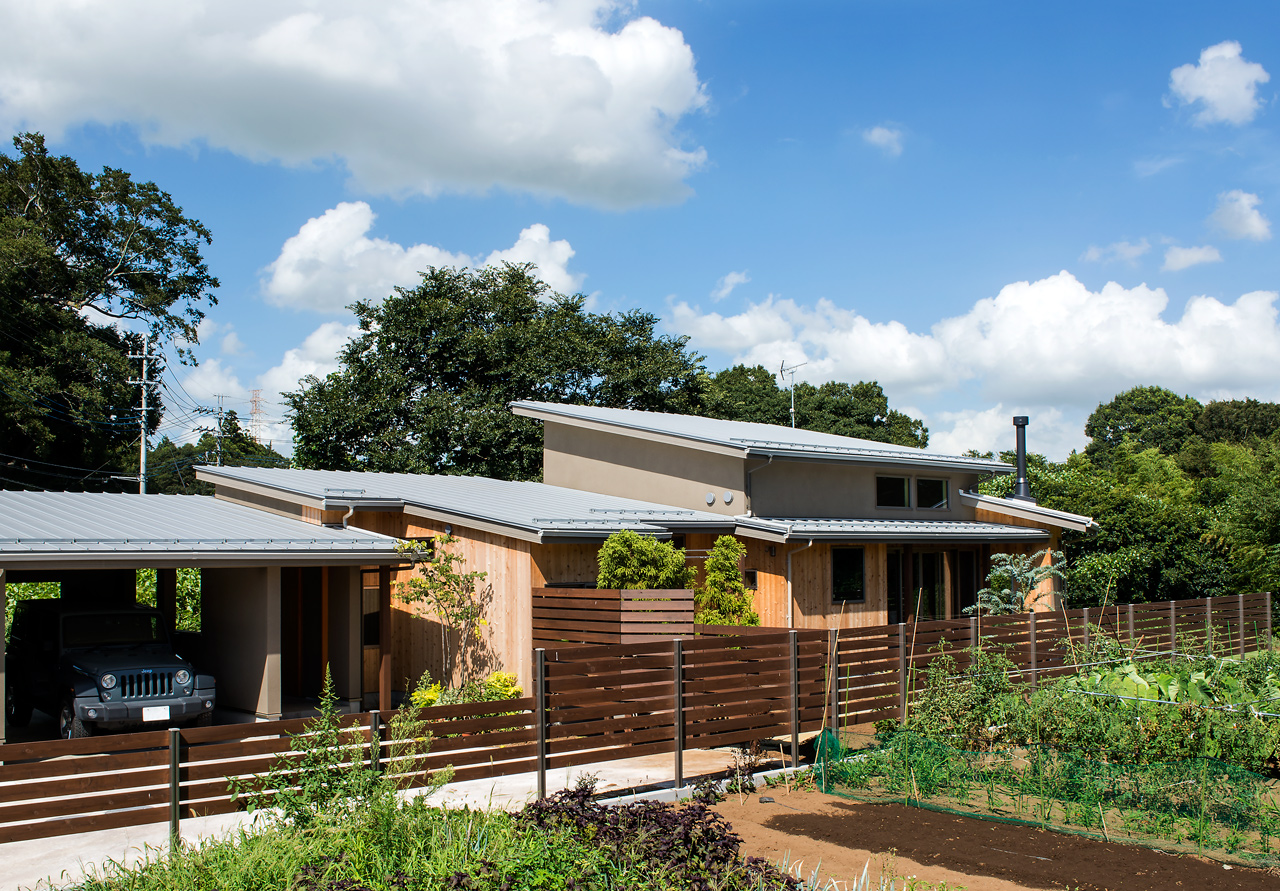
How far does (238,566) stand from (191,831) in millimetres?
4640

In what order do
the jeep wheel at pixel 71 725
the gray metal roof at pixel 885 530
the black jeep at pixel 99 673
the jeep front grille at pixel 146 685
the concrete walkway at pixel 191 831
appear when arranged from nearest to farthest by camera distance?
the concrete walkway at pixel 191 831
the jeep wheel at pixel 71 725
the black jeep at pixel 99 673
the jeep front grille at pixel 146 685
the gray metal roof at pixel 885 530

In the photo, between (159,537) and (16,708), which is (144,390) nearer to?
(16,708)

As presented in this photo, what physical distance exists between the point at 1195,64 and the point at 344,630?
1505cm

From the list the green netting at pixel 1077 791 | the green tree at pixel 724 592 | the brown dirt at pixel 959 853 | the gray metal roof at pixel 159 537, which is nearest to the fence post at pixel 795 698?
the green netting at pixel 1077 791

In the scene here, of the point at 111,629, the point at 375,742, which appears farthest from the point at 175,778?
the point at 111,629

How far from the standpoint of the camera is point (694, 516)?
1733cm

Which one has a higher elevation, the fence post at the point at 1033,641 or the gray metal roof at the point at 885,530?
the gray metal roof at the point at 885,530

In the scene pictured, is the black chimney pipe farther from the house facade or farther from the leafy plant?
the leafy plant

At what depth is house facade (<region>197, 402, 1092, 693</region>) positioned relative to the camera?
1454 cm

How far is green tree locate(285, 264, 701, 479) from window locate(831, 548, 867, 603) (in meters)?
14.8

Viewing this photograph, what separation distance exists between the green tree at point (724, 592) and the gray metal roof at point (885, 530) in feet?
3.82

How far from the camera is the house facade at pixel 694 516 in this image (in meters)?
14.5

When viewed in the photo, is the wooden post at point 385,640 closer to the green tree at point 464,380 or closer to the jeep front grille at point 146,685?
the jeep front grille at point 146,685

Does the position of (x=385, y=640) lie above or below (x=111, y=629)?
below
